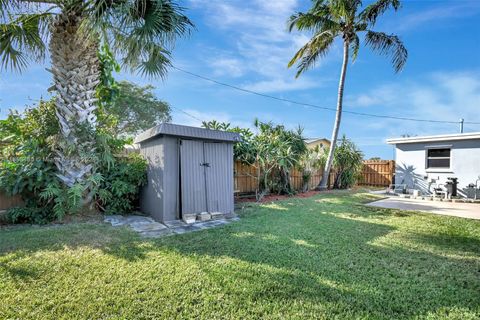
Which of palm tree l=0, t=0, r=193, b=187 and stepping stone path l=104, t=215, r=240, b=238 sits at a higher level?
palm tree l=0, t=0, r=193, b=187

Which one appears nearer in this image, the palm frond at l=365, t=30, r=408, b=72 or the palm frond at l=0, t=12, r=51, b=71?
the palm frond at l=0, t=12, r=51, b=71

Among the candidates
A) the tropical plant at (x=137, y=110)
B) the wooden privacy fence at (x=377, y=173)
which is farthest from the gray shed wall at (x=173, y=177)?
the tropical plant at (x=137, y=110)

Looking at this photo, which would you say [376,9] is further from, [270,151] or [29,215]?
[29,215]

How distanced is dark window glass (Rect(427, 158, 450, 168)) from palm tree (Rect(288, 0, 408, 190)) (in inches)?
176

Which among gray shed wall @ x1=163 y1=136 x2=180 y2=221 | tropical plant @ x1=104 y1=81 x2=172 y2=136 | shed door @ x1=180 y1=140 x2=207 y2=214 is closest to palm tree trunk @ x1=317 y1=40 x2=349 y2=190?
shed door @ x1=180 y1=140 x2=207 y2=214

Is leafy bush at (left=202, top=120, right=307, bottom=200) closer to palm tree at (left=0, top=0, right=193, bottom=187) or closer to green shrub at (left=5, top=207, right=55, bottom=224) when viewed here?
palm tree at (left=0, top=0, right=193, bottom=187)

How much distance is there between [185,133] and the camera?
5.09 meters

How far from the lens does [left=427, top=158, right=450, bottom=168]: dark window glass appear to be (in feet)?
32.9

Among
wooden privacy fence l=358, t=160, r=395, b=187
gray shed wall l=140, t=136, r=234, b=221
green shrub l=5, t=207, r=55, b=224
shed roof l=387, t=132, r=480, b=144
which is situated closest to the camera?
green shrub l=5, t=207, r=55, b=224

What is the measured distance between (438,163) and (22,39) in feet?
Answer: 51.0

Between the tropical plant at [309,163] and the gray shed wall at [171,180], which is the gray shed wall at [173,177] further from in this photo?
the tropical plant at [309,163]

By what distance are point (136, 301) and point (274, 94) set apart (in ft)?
53.6

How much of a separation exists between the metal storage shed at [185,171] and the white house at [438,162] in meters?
9.84

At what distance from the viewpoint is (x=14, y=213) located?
4625mm
